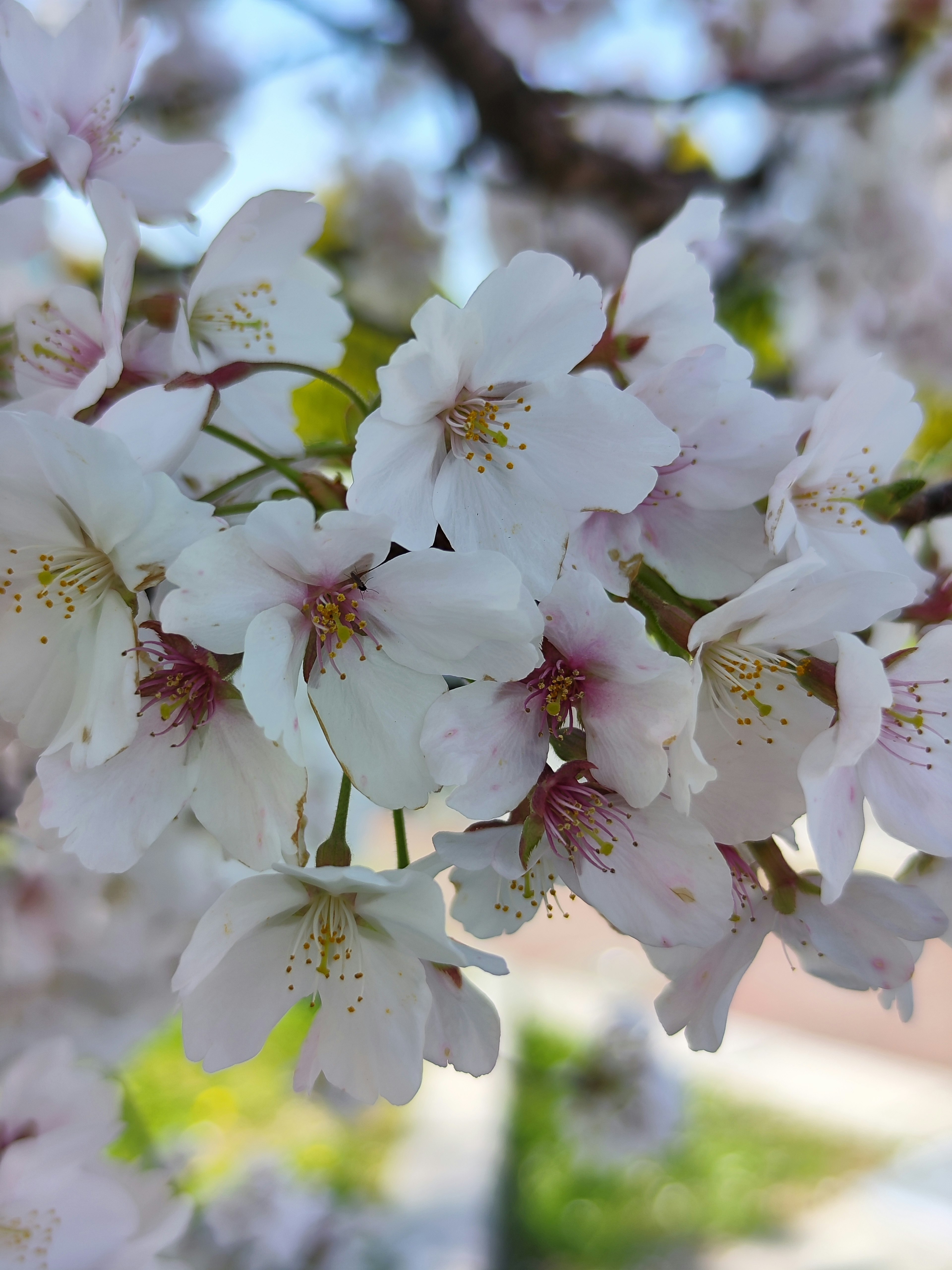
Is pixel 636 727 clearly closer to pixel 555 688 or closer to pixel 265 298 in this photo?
pixel 555 688

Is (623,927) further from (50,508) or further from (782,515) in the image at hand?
(50,508)

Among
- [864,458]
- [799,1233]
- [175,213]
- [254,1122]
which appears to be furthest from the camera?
[254,1122]

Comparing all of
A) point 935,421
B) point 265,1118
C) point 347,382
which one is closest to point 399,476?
point 347,382

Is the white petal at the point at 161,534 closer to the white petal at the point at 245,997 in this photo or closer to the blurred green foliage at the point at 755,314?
the white petal at the point at 245,997

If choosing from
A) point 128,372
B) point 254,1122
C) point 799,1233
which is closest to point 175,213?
point 128,372

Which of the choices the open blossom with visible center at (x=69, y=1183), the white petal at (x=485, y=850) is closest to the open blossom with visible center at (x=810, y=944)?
the white petal at (x=485, y=850)

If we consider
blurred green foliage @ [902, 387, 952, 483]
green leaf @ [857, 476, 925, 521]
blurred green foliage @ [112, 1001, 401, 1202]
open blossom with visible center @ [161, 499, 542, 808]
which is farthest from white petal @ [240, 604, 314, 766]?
blurred green foliage @ [112, 1001, 401, 1202]

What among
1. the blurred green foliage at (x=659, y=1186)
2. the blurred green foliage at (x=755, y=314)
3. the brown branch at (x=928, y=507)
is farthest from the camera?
the blurred green foliage at (x=659, y=1186)
